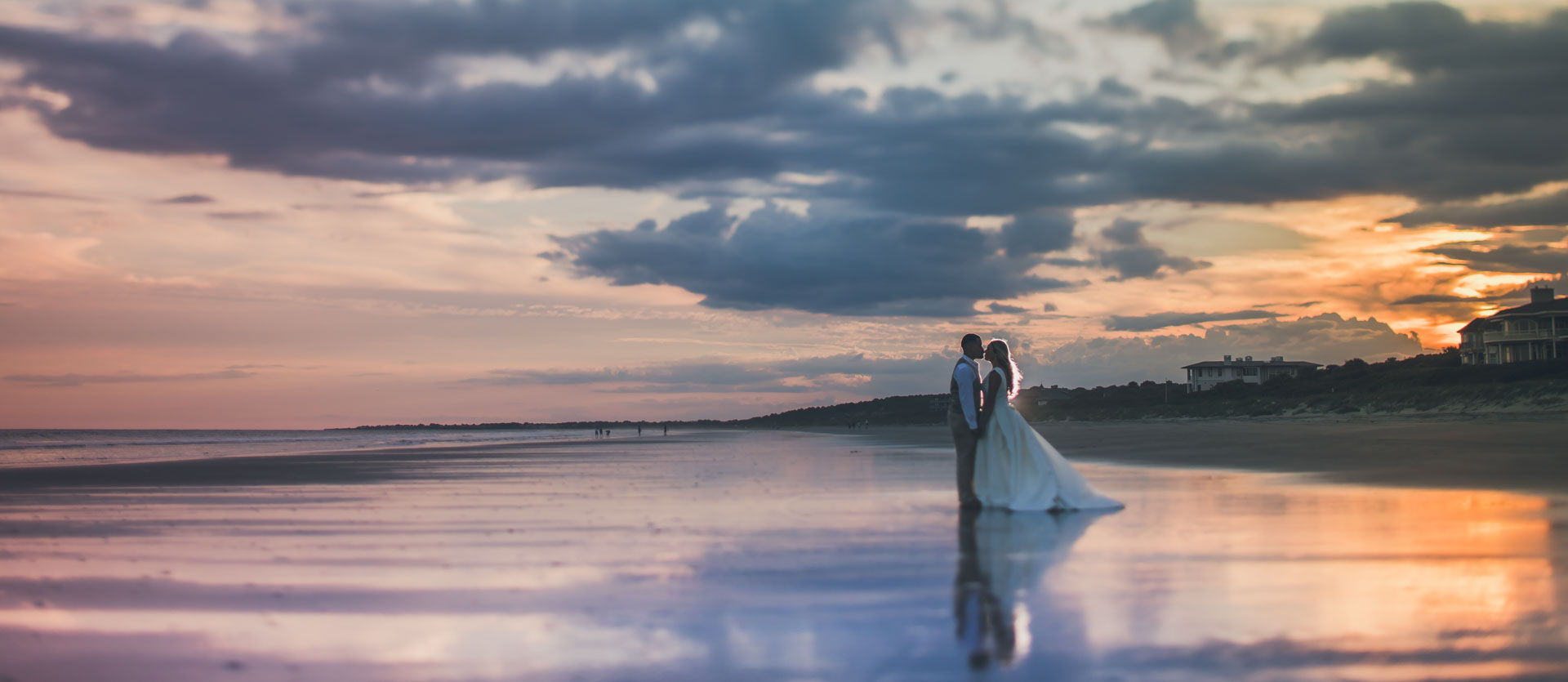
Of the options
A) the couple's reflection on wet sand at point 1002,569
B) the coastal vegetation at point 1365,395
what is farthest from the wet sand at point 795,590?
the coastal vegetation at point 1365,395

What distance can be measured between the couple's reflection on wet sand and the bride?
255 millimetres

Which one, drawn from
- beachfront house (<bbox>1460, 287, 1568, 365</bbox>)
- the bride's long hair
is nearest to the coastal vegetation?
beachfront house (<bbox>1460, 287, 1568, 365</bbox>)

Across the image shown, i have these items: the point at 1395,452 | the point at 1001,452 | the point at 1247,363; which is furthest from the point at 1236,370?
the point at 1001,452

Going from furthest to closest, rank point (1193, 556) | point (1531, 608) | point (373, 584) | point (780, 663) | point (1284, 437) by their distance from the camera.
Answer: point (1284, 437)
point (1193, 556)
point (373, 584)
point (1531, 608)
point (780, 663)

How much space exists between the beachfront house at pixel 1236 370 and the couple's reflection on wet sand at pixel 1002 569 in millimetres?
110090

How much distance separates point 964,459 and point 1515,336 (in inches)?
A: 3178

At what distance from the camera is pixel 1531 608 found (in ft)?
19.1

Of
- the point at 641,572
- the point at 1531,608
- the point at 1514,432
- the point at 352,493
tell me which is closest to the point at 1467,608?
the point at 1531,608

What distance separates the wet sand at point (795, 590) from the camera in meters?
4.96

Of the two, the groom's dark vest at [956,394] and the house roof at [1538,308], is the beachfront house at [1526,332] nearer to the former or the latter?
the house roof at [1538,308]

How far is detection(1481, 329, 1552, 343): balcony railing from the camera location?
74750mm

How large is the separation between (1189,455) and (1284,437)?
8.63 m

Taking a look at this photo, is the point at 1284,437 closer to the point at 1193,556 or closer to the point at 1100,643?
the point at 1193,556

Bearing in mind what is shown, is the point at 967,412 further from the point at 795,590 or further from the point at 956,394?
the point at 795,590
